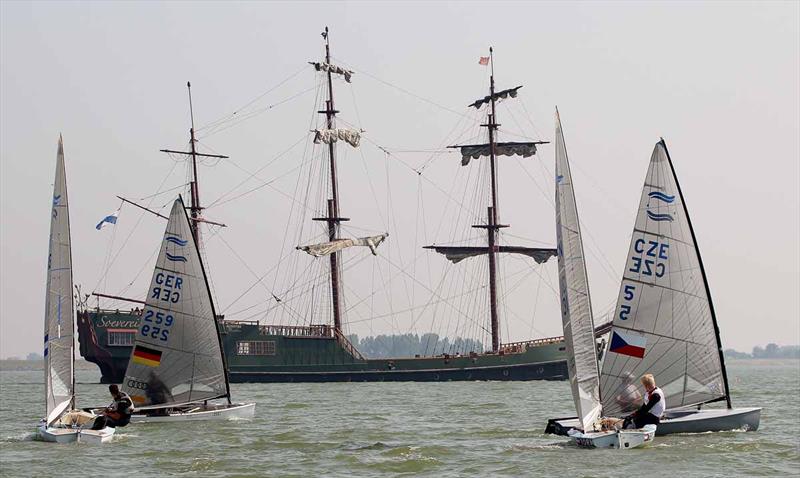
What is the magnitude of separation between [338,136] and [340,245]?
7.61m

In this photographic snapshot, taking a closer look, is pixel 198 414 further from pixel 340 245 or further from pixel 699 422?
pixel 340 245

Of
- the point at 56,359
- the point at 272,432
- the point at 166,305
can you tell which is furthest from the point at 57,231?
the point at 272,432

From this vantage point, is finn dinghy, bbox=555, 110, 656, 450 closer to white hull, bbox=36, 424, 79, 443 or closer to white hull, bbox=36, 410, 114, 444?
white hull, bbox=36, 410, 114, 444

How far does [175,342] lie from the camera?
36.4 m

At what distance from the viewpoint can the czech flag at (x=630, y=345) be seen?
29.2 meters

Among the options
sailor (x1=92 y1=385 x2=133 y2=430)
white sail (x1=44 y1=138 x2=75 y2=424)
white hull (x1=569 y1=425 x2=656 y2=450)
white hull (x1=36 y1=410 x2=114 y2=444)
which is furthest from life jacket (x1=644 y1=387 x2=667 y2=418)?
white sail (x1=44 y1=138 x2=75 y2=424)

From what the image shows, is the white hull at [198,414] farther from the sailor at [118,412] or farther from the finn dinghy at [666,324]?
the finn dinghy at [666,324]

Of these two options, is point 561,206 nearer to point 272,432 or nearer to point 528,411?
point 272,432

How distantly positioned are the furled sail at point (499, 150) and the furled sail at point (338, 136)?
7.38 metres

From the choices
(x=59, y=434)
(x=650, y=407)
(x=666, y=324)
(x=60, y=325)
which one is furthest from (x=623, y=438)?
(x=60, y=325)

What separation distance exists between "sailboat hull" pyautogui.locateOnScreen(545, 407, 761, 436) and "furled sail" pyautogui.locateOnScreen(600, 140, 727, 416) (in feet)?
1.41

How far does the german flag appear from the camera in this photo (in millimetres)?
36156

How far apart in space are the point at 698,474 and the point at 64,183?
1686cm

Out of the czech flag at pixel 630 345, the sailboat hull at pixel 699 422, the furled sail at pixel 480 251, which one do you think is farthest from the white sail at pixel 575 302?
the furled sail at pixel 480 251
